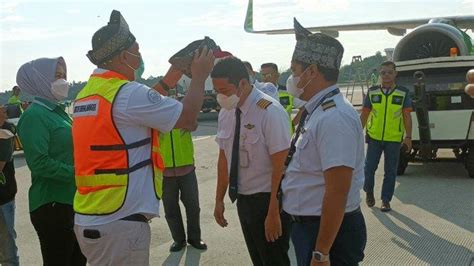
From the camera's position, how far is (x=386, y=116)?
727 centimetres

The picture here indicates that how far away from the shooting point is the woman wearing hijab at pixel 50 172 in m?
3.50

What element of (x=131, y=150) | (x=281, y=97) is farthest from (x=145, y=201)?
(x=281, y=97)

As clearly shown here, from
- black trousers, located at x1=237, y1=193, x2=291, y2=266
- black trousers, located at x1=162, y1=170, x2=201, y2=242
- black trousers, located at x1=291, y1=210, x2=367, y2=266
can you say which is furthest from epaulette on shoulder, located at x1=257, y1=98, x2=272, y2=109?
black trousers, located at x1=162, y1=170, x2=201, y2=242

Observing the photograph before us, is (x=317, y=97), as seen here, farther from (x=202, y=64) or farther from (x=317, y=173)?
(x=202, y=64)

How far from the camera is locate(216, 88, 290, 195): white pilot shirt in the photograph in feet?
11.6

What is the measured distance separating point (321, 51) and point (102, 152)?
3.95ft

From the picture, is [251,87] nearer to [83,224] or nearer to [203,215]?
[83,224]

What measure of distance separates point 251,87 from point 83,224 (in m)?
1.58

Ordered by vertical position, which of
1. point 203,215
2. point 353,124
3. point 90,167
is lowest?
point 203,215

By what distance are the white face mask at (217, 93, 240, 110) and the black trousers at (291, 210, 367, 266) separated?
3.95 feet

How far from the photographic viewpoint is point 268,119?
3535mm

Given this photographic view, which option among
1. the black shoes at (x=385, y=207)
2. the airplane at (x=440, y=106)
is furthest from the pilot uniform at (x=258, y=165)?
the airplane at (x=440, y=106)

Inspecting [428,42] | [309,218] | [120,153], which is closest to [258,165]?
[309,218]

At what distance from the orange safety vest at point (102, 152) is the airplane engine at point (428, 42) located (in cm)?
872
